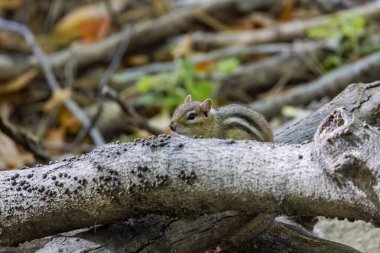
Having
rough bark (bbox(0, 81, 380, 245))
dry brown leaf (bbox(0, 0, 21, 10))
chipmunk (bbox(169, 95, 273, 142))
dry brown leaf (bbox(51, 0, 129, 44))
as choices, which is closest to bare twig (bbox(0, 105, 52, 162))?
chipmunk (bbox(169, 95, 273, 142))

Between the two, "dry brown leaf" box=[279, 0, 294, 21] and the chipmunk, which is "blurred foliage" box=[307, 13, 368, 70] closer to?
"dry brown leaf" box=[279, 0, 294, 21]

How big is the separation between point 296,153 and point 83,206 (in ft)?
2.76

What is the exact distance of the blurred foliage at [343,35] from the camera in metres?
6.96

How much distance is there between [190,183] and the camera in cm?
249

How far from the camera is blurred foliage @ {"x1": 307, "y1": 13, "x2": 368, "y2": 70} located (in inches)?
274

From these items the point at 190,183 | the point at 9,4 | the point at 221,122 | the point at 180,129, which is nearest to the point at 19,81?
the point at 9,4

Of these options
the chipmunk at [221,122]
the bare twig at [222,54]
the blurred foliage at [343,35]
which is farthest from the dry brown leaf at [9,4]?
the chipmunk at [221,122]

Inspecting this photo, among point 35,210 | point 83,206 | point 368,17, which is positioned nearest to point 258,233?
point 83,206

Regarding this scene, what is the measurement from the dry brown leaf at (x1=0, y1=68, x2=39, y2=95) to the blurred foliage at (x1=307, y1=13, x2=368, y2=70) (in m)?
3.07

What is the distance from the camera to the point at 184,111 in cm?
427

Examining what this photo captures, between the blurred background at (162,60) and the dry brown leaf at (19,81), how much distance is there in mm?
14

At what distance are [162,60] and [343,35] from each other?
2.20 m

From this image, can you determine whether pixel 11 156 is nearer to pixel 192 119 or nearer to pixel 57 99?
pixel 57 99

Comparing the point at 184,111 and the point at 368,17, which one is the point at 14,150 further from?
the point at 368,17
